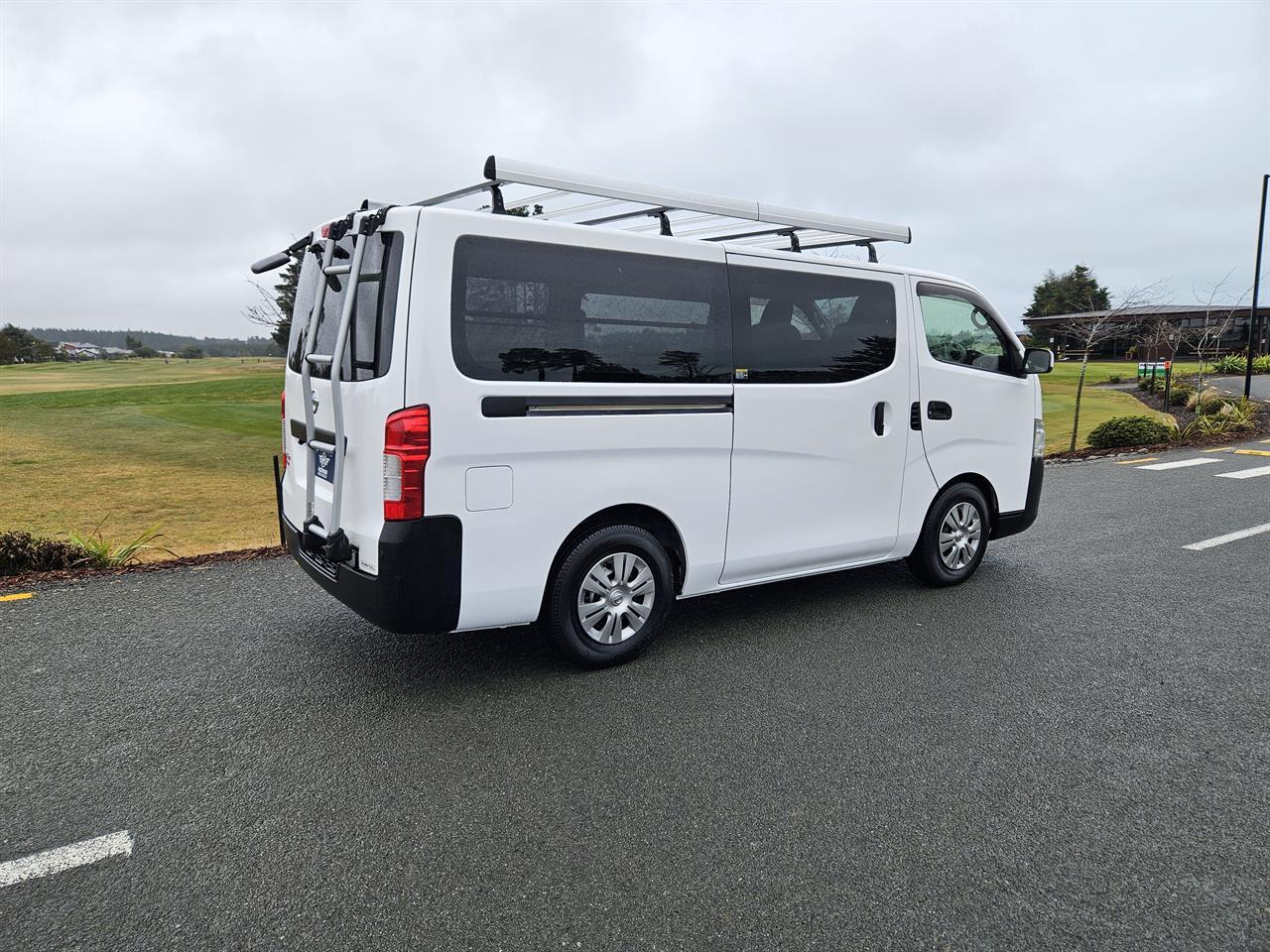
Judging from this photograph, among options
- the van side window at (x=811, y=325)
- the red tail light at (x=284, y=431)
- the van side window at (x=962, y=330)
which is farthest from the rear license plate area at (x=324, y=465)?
the van side window at (x=962, y=330)

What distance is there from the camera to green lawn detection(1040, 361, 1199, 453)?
18219mm

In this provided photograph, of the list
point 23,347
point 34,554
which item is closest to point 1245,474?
point 34,554

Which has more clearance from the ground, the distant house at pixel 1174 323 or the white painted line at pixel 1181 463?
the distant house at pixel 1174 323

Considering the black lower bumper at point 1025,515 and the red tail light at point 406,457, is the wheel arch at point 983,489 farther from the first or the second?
the red tail light at point 406,457

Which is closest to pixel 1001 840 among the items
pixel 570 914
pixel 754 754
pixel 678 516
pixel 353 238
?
pixel 754 754

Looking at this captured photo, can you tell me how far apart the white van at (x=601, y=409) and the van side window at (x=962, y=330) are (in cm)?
2

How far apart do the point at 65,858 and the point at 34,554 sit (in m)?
3.87

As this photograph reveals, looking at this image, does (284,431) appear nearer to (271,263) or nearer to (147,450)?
(271,263)

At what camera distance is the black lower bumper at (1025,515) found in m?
5.44

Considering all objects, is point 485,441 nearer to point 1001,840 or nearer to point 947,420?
point 1001,840

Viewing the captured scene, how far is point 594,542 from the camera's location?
366 centimetres

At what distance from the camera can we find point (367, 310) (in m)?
3.31

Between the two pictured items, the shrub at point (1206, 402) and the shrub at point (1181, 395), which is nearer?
the shrub at point (1206, 402)

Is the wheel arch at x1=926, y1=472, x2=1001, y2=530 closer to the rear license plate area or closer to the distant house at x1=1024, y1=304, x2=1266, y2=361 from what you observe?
the rear license plate area
